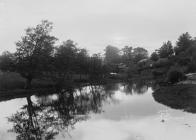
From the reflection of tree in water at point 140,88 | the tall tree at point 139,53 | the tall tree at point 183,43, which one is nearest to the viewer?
the reflection of tree in water at point 140,88

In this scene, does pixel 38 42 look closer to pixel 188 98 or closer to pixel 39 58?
pixel 39 58

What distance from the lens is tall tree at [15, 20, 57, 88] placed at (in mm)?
72500

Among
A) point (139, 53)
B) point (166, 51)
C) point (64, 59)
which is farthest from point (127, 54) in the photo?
point (64, 59)

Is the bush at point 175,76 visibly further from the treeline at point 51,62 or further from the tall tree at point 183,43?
the tall tree at point 183,43

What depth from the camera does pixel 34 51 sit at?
244 ft

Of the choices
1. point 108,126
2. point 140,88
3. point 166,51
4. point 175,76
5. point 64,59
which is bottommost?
point 108,126

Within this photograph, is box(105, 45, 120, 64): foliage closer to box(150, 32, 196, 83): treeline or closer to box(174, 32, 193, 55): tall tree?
box(150, 32, 196, 83): treeline

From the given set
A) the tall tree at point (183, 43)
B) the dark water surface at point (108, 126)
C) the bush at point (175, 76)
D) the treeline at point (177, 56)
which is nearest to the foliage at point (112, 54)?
the treeline at point (177, 56)

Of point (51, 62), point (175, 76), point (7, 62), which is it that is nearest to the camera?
point (175, 76)

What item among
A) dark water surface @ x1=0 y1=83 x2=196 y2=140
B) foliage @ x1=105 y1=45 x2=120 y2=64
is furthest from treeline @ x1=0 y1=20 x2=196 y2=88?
foliage @ x1=105 y1=45 x2=120 y2=64

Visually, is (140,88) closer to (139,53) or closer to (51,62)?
(51,62)

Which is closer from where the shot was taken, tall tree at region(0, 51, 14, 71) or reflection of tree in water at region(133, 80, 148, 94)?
reflection of tree in water at region(133, 80, 148, 94)

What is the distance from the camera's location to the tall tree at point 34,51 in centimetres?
7250

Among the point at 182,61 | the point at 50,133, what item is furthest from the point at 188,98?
the point at 182,61
